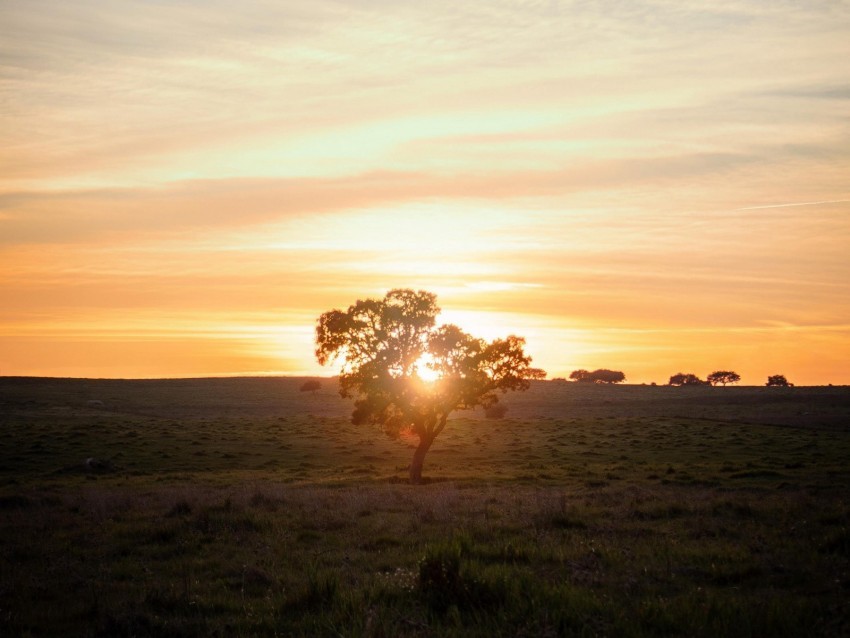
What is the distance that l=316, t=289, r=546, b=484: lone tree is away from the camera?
132 ft

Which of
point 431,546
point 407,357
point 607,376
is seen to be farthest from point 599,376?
point 431,546

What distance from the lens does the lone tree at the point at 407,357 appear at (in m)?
40.2

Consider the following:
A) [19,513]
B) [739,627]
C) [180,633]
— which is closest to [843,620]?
[739,627]

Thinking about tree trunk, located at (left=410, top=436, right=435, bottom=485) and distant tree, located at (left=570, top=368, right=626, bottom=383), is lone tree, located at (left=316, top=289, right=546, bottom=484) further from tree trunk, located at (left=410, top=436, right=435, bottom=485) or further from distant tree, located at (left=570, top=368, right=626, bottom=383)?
distant tree, located at (left=570, top=368, right=626, bottom=383)

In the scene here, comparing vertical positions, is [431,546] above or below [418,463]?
above

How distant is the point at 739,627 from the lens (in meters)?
8.24

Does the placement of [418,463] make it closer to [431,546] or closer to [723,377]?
[431,546]

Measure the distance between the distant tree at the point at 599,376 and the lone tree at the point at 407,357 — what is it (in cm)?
14403

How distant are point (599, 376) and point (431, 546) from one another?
178 m

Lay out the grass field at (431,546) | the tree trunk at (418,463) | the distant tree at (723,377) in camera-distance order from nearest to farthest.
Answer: the grass field at (431,546) → the tree trunk at (418,463) → the distant tree at (723,377)

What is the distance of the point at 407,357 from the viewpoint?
133 ft

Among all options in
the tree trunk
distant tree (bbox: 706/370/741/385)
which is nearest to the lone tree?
the tree trunk

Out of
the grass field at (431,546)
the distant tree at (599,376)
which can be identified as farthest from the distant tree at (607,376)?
the grass field at (431,546)

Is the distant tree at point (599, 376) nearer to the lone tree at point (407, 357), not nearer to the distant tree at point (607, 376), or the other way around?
the distant tree at point (607, 376)
